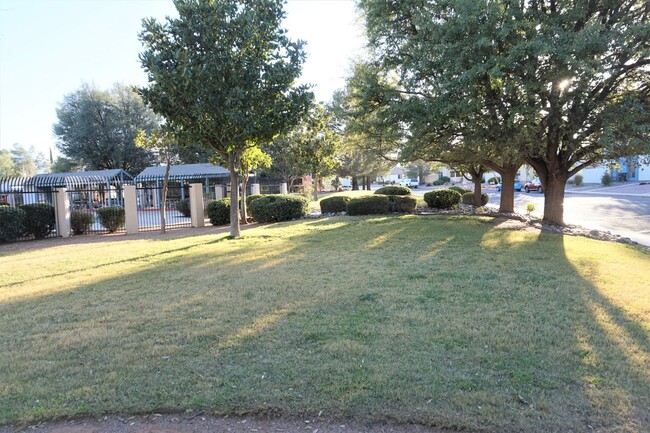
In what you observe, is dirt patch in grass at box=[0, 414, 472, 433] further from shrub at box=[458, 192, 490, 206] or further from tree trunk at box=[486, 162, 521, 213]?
shrub at box=[458, 192, 490, 206]

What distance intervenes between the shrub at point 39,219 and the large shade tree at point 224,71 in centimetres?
655

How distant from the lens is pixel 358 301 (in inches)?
220

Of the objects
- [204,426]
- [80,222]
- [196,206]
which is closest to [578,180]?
[196,206]

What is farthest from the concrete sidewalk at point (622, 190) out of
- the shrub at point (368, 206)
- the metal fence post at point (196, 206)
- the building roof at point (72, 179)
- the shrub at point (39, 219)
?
the building roof at point (72, 179)

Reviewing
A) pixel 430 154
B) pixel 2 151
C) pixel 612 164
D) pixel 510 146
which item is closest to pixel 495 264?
pixel 510 146

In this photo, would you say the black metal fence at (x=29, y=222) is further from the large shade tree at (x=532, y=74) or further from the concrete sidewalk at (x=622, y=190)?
the concrete sidewalk at (x=622, y=190)

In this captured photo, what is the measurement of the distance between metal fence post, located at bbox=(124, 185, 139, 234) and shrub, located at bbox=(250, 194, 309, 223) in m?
4.67

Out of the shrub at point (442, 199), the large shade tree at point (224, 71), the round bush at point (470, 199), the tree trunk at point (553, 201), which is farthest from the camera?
the round bush at point (470, 199)

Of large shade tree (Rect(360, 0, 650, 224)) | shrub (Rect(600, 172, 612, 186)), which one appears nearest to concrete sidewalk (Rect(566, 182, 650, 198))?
shrub (Rect(600, 172, 612, 186))

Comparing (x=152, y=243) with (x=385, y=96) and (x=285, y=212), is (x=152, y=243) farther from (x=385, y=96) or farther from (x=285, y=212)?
(x=385, y=96)

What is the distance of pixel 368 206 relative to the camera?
61.8 feet

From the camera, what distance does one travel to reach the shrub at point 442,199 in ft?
69.1

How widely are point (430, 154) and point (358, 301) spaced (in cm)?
1122

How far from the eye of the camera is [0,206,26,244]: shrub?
13219 mm
